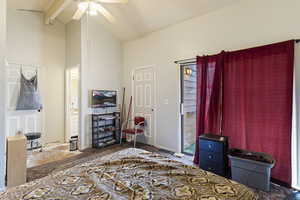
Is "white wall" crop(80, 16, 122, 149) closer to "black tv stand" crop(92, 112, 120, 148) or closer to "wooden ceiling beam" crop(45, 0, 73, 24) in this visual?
"black tv stand" crop(92, 112, 120, 148)

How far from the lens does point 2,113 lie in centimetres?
241

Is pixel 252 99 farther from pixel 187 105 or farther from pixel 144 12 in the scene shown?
pixel 144 12

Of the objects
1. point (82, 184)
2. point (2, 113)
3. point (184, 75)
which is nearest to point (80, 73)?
point (2, 113)

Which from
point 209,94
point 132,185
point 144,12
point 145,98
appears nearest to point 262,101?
point 209,94

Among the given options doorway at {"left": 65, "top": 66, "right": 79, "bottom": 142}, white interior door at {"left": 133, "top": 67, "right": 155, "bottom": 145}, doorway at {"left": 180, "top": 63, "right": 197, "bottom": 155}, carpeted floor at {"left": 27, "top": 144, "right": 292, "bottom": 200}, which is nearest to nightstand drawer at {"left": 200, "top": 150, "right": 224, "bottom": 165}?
carpeted floor at {"left": 27, "top": 144, "right": 292, "bottom": 200}

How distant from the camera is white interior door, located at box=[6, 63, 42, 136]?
3963 mm

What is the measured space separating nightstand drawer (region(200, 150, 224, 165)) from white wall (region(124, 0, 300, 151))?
1.02 meters

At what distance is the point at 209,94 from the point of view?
10.5 ft

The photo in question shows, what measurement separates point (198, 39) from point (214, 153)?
2.15 meters

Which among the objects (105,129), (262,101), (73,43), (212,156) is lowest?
(212,156)

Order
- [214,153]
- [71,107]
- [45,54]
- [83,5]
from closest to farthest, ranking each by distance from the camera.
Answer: [214,153] → [83,5] → [45,54] → [71,107]

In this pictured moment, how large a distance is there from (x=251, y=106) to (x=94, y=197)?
2.58m

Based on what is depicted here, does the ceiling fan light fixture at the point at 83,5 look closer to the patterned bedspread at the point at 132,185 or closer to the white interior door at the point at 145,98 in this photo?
the white interior door at the point at 145,98

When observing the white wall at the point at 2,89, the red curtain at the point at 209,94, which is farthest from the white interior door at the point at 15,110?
the red curtain at the point at 209,94
